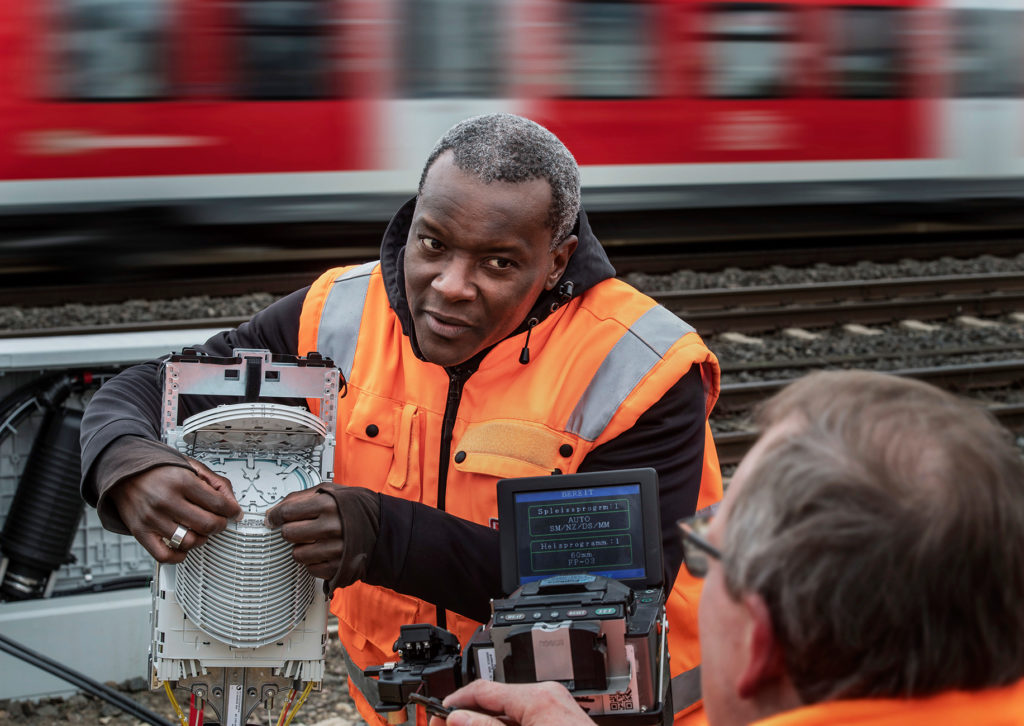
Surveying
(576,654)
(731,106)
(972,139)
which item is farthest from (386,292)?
(972,139)

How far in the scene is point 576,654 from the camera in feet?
5.83

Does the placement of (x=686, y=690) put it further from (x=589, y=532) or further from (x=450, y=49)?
(x=450, y=49)

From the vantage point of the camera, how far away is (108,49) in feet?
28.5

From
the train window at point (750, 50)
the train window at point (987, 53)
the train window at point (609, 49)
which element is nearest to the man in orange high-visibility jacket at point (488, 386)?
the train window at point (609, 49)

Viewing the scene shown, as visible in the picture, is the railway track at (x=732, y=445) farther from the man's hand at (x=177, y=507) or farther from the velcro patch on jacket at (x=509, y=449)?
the man's hand at (x=177, y=507)

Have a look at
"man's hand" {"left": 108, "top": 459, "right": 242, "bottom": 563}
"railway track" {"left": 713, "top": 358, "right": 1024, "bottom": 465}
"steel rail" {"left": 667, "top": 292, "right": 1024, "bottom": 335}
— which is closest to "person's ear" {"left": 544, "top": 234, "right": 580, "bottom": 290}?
"man's hand" {"left": 108, "top": 459, "right": 242, "bottom": 563}

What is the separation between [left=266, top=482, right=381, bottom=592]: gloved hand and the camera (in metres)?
2.00

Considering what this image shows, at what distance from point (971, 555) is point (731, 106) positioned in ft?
30.5

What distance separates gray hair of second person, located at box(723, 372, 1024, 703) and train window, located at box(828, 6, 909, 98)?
9.74m

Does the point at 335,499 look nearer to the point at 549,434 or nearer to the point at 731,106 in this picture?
the point at 549,434

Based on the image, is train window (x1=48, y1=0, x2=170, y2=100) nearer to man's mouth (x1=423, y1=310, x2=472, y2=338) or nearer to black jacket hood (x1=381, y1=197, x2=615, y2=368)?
black jacket hood (x1=381, y1=197, x2=615, y2=368)

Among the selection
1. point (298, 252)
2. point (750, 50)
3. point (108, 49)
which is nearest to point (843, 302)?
point (750, 50)

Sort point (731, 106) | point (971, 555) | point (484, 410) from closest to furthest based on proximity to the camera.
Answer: point (971, 555)
point (484, 410)
point (731, 106)

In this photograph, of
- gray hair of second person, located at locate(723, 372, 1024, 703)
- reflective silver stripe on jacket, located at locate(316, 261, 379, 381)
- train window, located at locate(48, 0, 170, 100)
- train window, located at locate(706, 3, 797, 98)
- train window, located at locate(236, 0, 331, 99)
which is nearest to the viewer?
gray hair of second person, located at locate(723, 372, 1024, 703)
